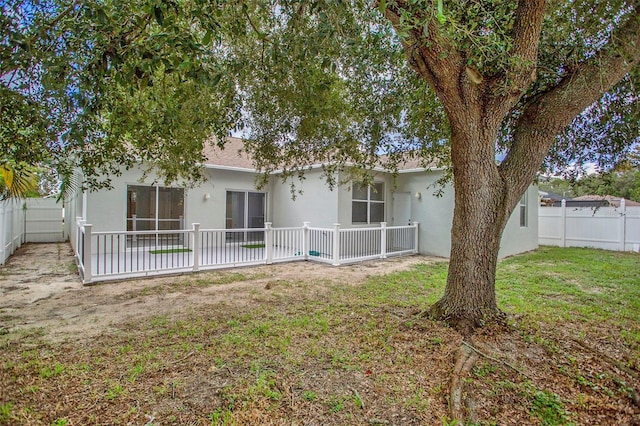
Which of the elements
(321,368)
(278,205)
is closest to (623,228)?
(278,205)

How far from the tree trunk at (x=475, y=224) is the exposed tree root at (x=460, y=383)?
0.54 meters

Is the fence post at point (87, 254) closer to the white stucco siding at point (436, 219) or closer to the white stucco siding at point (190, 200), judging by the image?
the white stucco siding at point (190, 200)

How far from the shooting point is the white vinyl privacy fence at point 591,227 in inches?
490

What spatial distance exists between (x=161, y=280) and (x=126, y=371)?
4321mm

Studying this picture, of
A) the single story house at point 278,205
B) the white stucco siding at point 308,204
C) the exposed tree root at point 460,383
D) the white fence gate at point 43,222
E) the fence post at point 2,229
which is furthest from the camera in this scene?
the white fence gate at point 43,222

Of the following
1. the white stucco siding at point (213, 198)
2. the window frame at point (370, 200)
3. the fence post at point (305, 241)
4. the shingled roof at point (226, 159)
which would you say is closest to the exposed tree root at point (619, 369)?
the fence post at point (305, 241)

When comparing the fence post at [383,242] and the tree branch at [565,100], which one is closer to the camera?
the tree branch at [565,100]

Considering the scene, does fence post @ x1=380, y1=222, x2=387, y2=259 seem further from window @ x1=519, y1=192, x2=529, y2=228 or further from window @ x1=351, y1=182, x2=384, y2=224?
window @ x1=519, y1=192, x2=529, y2=228

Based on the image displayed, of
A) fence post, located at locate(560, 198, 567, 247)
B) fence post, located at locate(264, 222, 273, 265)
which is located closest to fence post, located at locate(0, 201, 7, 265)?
fence post, located at locate(264, 222, 273, 265)

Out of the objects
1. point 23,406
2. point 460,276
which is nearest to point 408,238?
point 460,276

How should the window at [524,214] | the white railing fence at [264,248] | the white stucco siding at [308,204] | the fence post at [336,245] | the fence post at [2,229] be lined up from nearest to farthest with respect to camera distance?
the white railing fence at [264,248] < the fence post at [2,229] < the fence post at [336,245] < the white stucco siding at [308,204] < the window at [524,214]

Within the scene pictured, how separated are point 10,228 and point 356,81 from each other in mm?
11146

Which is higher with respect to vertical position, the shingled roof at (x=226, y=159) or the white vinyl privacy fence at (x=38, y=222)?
the shingled roof at (x=226, y=159)

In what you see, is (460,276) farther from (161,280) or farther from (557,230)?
(557,230)
